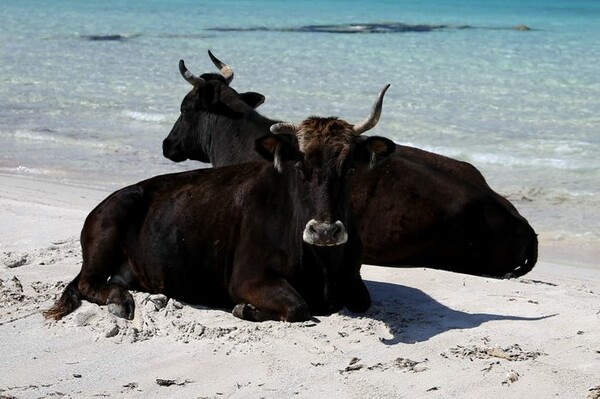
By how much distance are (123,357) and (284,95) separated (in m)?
18.5

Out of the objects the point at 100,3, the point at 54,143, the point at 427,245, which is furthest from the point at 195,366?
the point at 100,3

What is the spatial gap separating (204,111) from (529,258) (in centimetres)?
360

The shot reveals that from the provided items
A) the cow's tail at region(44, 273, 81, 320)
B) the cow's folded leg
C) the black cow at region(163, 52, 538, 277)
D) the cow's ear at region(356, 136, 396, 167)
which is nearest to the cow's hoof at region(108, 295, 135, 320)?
the cow's folded leg

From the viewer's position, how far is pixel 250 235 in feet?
27.1

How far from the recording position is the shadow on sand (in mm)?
7492

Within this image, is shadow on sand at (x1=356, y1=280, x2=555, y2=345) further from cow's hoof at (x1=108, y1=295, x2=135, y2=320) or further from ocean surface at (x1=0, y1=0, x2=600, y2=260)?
ocean surface at (x1=0, y1=0, x2=600, y2=260)

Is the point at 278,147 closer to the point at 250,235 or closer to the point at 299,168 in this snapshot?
the point at 299,168

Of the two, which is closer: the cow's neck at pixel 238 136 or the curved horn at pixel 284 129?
the curved horn at pixel 284 129

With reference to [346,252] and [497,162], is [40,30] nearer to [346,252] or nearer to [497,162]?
[497,162]

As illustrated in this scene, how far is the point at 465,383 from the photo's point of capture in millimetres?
6449

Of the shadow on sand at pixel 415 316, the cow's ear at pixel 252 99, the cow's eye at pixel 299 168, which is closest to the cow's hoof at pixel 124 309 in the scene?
the cow's eye at pixel 299 168

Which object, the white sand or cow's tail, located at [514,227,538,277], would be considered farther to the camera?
cow's tail, located at [514,227,538,277]

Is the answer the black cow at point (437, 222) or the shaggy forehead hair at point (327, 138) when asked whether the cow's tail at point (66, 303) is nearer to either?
the shaggy forehead hair at point (327, 138)

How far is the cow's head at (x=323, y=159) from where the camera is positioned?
24.5 feet
